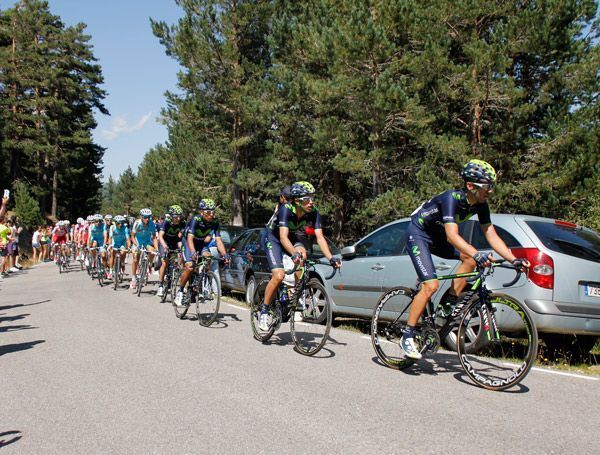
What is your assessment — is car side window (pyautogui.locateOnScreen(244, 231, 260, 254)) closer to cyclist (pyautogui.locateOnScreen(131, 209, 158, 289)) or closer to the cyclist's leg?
cyclist (pyautogui.locateOnScreen(131, 209, 158, 289))

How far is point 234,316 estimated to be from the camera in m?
10.5

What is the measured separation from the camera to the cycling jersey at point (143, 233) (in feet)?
48.7

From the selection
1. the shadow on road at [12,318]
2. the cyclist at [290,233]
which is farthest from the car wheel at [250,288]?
the shadow on road at [12,318]

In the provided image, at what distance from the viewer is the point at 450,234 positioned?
217 inches

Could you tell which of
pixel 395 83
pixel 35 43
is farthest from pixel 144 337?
pixel 35 43

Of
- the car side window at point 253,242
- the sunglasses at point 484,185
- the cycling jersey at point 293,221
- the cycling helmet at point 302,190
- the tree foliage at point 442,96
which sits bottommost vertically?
the car side window at point 253,242

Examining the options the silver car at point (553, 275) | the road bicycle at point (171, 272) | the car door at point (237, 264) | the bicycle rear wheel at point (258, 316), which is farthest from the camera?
the car door at point (237, 264)

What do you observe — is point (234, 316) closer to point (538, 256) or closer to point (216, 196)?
point (538, 256)

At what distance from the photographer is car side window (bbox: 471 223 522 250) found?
6402mm

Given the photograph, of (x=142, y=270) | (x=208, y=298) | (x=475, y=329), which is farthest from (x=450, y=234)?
(x=142, y=270)

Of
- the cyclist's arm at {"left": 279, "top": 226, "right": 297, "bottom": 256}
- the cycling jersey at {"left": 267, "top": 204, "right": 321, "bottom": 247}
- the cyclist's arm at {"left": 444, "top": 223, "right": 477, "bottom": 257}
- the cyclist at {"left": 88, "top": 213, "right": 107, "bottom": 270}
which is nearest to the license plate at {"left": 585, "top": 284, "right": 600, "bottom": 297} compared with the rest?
the cyclist's arm at {"left": 444, "top": 223, "right": 477, "bottom": 257}

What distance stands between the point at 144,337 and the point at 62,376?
2.29 meters

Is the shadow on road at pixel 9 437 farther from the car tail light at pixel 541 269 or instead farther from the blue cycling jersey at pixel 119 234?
the blue cycling jersey at pixel 119 234

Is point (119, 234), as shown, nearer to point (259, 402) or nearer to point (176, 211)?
point (176, 211)
